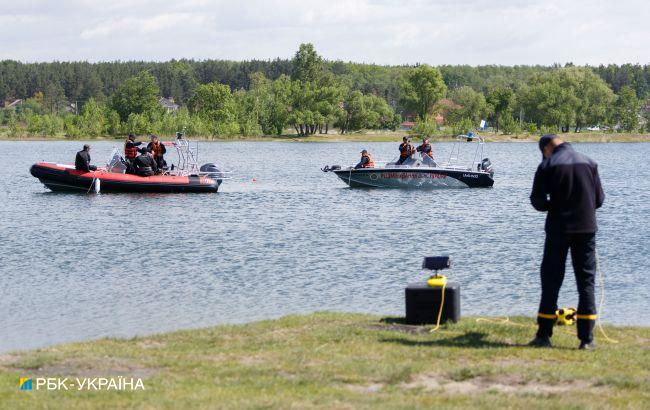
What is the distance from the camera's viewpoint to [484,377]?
9000 mm

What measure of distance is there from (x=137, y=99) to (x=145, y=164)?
105203mm

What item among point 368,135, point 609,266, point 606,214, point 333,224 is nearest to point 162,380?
point 609,266

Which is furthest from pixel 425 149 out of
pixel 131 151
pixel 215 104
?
pixel 215 104

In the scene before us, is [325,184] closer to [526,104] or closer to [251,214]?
[251,214]

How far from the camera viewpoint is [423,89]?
138 metres

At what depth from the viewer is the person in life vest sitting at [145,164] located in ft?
122

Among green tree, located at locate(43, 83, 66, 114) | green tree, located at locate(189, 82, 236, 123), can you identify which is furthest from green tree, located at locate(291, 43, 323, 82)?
green tree, located at locate(43, 83, 66, 114)

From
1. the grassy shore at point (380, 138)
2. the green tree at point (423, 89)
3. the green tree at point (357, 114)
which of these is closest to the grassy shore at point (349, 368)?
the grassy shore at point (380, 138)

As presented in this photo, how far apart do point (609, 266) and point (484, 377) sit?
40.9 feet

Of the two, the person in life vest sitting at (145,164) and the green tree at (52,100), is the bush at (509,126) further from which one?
the green tree at (52,100)

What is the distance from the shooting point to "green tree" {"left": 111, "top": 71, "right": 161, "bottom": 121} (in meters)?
139

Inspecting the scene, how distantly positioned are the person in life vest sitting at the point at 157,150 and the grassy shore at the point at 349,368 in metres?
25.7

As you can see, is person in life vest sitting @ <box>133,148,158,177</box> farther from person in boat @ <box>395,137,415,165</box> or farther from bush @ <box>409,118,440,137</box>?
bush @ <box>409,118,440,137</box>

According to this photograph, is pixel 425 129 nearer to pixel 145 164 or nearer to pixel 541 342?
pixel 145 164
